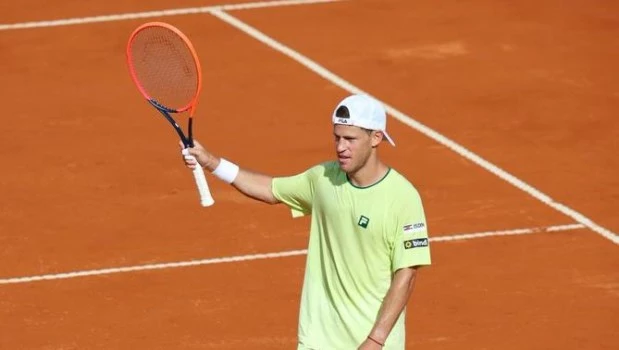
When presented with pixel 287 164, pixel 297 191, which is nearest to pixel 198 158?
pixel 297 191

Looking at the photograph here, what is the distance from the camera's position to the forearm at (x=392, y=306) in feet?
30.2

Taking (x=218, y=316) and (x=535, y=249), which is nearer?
(x=218, y=316)

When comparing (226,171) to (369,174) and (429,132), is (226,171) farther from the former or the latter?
(429,132)

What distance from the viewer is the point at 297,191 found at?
9766 mm

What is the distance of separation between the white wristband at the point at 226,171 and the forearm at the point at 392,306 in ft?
4.01

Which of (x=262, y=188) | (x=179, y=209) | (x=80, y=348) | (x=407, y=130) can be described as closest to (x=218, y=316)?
(x=80, y=348)

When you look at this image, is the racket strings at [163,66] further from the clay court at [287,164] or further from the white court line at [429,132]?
the white court line at [429,132]

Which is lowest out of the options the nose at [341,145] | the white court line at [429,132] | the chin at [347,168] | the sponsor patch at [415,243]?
the white court line at [429,132]

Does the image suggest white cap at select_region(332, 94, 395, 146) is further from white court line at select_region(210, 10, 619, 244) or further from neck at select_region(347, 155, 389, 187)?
white court line at select_region(210, 10, 619, 244)

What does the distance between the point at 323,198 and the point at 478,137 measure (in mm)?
7922

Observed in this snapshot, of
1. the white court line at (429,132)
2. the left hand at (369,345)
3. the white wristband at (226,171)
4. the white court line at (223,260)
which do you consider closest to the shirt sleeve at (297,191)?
the white wristband at (226,171)

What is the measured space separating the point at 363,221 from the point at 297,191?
592 millimetres

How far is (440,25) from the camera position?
20.5 metres

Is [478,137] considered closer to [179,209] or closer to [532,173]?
Result: [532,173]
